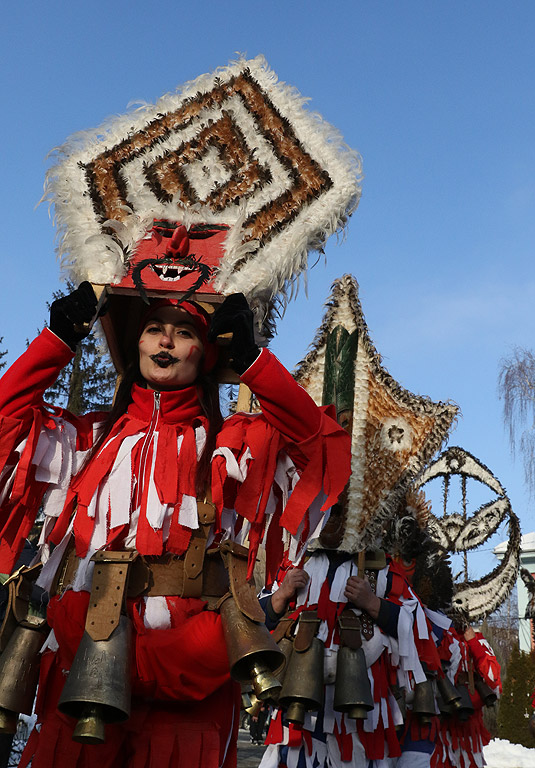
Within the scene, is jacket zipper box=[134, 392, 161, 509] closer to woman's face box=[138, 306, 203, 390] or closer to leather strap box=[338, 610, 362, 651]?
woman's face box=[138, 306, 203, 390]

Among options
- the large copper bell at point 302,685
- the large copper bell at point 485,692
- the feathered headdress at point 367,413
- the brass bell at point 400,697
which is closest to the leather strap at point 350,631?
the large copper bell at point 302,685

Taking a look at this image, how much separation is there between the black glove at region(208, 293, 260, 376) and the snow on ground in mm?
12183

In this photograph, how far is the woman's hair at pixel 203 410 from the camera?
295 centimetres

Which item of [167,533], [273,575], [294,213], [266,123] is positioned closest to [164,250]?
[294,213]

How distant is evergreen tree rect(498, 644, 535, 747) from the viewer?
664 inches

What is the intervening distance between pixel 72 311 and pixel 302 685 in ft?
7.91

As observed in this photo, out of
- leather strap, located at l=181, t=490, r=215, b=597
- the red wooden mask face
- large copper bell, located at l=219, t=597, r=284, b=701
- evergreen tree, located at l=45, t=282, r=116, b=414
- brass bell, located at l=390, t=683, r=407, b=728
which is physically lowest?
large copper bell, located at l=219, t=597, r=284, b=701

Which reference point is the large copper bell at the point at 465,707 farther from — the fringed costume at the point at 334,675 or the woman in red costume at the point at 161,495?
the woman in red costume at the point at 161,495

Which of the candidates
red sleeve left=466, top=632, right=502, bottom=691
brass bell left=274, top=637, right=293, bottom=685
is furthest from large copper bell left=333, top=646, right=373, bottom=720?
red sleeve left=466, top=632, right=502, bottom=691

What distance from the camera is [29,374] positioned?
9.39 ft

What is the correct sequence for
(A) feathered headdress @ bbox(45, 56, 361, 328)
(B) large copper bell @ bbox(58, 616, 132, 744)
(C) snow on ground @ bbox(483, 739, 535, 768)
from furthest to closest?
(C) snow on ground @ bbox(483, 739, 535, 768) < (A) feathered headdress @ bbox(45, 56, 361, 328) < (B) large copper bell @ bbox(58, 616, 132, 744)

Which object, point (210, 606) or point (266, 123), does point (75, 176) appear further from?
point (210, 606)

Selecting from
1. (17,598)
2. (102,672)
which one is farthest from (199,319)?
(102,672)

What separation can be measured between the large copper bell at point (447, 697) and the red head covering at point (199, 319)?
512 cm
